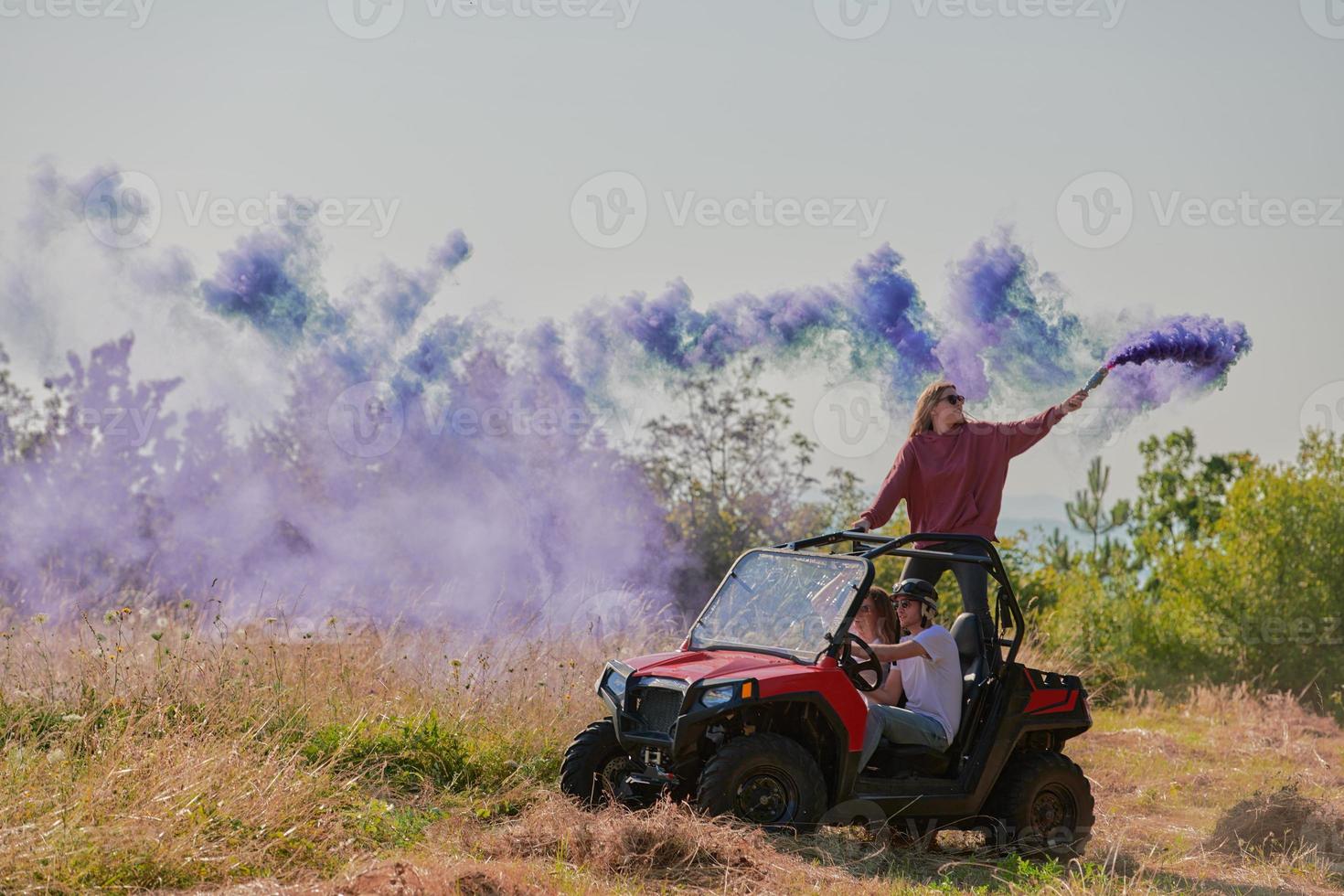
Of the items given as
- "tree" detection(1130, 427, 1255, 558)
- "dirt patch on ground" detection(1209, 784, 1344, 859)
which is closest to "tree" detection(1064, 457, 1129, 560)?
"tree" detection(1130, 427, 1255, 558)

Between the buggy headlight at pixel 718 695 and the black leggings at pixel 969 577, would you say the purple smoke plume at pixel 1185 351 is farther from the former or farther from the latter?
the buggy headlight at pixel 718 695

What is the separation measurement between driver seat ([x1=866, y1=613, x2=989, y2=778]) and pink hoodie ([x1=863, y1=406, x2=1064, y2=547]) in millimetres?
935

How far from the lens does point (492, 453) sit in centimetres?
1628

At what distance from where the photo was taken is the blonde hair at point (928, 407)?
8.02 m

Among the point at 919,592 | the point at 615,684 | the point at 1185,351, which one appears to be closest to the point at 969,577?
the point at 919,592

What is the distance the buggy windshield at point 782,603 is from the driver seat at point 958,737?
64 cm

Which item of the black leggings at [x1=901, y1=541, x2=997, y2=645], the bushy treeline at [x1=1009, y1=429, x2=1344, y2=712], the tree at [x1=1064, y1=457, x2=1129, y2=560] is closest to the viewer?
the black leggings at [x1=901, y1=541, x2=997, y2=645]

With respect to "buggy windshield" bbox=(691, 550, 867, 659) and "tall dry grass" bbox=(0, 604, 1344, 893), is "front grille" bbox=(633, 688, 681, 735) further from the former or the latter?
"buggy windshield" bbox=(691, 550, 867, 659)

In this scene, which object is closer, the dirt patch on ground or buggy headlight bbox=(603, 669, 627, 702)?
buggy headlight bbox=(603, 669, 627, 702)

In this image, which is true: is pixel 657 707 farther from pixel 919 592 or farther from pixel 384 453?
pixel 384 453

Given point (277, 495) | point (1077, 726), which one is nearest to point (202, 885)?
point (1077, 726)

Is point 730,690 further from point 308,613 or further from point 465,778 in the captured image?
point 308,613

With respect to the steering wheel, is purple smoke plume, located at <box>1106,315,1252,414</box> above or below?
above

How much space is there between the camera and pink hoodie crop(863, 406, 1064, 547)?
7.79 meters
